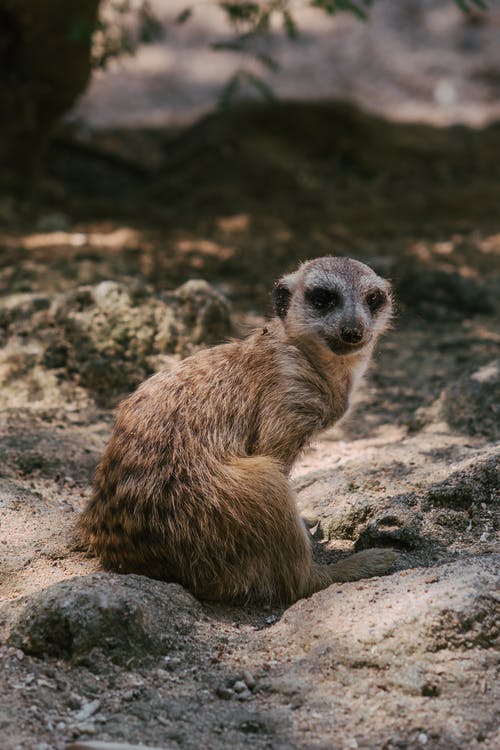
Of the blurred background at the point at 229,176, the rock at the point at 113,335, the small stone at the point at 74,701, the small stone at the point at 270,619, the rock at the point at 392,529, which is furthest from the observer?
the blurred background at the point at 229,176


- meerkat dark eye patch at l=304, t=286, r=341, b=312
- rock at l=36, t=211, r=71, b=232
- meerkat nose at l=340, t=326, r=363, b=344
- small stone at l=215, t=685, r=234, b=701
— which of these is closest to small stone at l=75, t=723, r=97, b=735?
small stone at l=215, t=685, r=234, b=701

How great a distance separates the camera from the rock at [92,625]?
2.79m

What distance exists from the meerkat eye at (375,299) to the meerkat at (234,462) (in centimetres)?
7

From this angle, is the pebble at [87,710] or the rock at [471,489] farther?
the rock at [471,489]

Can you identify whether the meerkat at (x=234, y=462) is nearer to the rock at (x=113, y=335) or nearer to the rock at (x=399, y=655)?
the rock at (x=399, y=655)

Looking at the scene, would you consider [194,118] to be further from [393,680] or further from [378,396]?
[393,680]

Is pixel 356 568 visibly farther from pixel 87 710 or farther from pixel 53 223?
pixel 53 223

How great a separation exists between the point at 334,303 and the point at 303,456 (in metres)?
0.72

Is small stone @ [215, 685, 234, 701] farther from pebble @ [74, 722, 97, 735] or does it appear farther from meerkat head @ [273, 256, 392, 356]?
meerkat head @ [273, 256, 392, 356]

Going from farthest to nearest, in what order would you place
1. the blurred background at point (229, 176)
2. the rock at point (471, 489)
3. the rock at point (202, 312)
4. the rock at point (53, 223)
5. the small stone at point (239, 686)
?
the rock at point (53, 223), the blurred background at point (229, 176), the rock at point (202, 312), the rock at point (471, 489), the small stone at point (239, 686)

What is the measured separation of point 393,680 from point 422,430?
2304mm

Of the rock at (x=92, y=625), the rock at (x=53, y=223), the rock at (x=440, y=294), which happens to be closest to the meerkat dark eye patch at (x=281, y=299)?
the rock at (x=92, y=625)

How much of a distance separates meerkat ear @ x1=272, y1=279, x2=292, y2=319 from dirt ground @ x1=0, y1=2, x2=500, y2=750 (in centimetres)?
65

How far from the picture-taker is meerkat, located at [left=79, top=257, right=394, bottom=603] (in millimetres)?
3250
